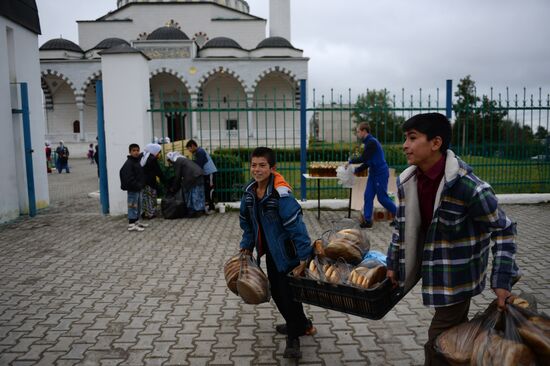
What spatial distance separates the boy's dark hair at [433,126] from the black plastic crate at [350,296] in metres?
0.85

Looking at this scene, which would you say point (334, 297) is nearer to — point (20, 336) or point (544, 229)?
point (20, 336)

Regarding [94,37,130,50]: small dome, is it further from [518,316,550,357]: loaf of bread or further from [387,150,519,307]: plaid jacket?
[518,316,550,357]: loaf of bread

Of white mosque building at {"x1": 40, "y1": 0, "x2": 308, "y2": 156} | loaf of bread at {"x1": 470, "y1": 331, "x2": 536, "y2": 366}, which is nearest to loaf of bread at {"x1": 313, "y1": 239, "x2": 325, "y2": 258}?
loaf of bread at {"x1": 470, "y1": 331, "x2": 536, "y2": 366}

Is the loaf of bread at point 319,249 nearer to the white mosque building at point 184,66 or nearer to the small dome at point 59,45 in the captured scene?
the white mosque building at point 184,66

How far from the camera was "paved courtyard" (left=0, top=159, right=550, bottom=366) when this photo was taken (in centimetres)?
351

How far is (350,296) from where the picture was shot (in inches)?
105

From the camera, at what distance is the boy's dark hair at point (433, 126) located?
2.47 meters

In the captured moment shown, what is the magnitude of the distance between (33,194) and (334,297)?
8390mm

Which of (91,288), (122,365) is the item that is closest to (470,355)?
(122,365)

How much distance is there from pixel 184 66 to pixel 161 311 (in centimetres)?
3030

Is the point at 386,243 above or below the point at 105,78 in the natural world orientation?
below

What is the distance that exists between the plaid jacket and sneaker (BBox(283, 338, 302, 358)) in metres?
1.09

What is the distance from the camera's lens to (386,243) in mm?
6883

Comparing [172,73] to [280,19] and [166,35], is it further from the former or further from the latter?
[280,19]
